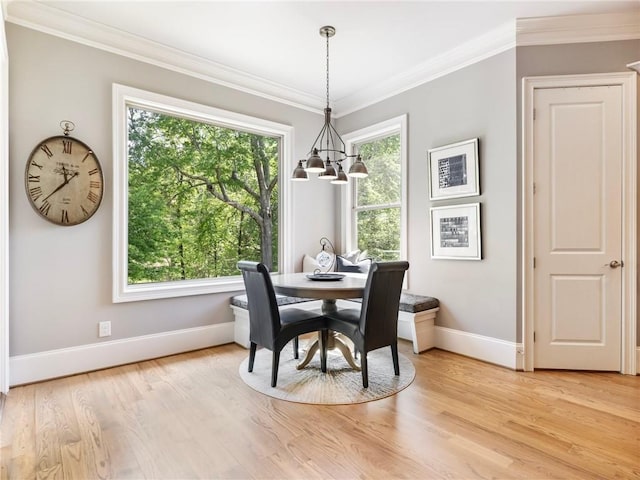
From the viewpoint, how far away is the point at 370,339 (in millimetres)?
2619

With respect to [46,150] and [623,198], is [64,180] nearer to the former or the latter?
[46,150]

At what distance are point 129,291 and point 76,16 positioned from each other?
222 centimetres

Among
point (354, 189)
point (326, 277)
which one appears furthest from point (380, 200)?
point (326, 277)

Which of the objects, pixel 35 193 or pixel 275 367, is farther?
pixel 35 193

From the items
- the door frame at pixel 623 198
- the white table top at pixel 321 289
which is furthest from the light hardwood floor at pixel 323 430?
the white table top at pixel 321 289

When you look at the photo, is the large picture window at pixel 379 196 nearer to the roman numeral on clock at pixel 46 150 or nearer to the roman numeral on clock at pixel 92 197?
the roman numeral on clock at pixel 92 197

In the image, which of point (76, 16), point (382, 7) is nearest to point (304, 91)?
point (382, 7)

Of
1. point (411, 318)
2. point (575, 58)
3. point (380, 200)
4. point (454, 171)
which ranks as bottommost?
point (411, 318)

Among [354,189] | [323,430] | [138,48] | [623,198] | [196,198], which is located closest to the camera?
[323,430]

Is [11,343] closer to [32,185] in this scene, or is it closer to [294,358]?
[32,185]

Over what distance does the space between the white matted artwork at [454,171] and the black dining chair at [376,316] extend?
1177mm

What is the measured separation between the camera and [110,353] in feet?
10.2

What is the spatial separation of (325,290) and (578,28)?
2.86m

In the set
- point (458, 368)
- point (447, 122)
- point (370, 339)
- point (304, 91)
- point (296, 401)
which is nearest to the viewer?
point (296, 401)
